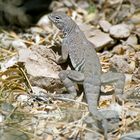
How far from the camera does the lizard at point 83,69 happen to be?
16.7 ft

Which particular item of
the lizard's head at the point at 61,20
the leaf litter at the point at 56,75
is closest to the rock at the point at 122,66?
the leaf litter at the point at 56,75

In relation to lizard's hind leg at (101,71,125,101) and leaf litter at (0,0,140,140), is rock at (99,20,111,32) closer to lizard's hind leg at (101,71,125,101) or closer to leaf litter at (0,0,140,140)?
leaf litter at (0,0,140,140)

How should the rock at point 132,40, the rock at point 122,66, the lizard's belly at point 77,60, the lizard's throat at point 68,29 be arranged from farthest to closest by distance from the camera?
1. the rock at point 132,40
2. the lizard's throat at point 68,29
3. the rock at point 122,66
4. the lizard's belly at point 77,60

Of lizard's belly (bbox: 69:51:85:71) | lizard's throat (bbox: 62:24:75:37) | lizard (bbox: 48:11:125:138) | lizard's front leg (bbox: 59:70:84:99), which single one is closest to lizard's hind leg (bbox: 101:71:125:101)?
lizard (bbox: 48:11:125:138)

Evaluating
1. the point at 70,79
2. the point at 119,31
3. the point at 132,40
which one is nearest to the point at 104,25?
the point at 119,31

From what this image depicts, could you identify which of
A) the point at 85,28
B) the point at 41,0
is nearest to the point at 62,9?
the point at 41,0

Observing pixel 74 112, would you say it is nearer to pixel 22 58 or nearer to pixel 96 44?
pixel 22 58

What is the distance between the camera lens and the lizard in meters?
5.08

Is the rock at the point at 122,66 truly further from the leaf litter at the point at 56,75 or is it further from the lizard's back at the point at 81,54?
the lizard's back at the point at 81,54

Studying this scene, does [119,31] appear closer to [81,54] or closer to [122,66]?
[122,66]

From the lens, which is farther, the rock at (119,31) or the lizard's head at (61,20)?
the rock at (119,31)

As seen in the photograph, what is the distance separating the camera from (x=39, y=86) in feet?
17.9

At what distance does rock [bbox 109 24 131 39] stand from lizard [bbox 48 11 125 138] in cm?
47

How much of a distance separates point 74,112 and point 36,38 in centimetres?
189
